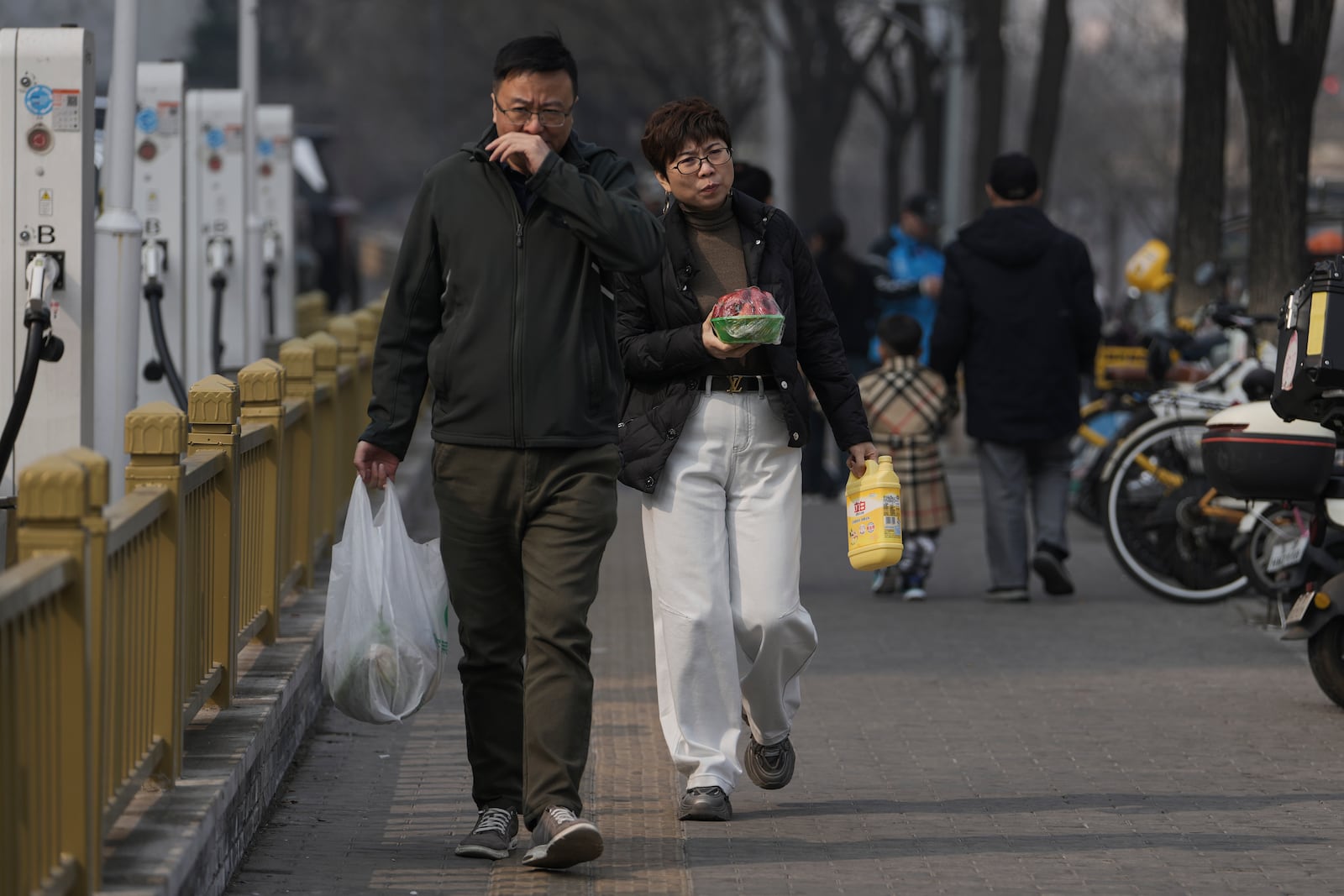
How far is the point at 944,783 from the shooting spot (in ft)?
21.9

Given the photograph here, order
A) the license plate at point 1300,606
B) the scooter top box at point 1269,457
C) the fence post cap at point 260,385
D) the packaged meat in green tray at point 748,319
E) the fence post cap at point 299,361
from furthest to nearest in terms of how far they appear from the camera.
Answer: the fence post cap at point 299,361
the scooter top box at point 1269,457
the license plate at point 1300,606
the fence post cap at point 260,385
the packaged meat in green tray at point 748,319

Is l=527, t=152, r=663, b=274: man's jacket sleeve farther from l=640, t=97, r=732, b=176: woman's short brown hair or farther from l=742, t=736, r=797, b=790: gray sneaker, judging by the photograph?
l=742, t=736, r=797, b=790: gray sneaker

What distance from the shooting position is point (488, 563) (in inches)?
217

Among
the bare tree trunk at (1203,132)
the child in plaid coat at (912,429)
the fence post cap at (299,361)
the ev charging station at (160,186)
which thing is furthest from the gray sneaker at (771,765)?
the bare tree trunk at (1203,132)

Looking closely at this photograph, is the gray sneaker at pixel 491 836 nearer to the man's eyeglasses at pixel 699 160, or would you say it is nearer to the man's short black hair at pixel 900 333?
the man's eyeglasses at pixel 699 160

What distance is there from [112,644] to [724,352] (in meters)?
1.79

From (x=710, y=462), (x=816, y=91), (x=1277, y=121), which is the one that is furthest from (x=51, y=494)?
(x=816, y=91)

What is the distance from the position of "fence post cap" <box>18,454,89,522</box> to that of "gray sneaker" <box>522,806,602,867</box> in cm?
152

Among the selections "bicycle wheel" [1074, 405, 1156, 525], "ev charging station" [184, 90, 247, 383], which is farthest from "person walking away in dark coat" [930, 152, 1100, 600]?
"ev charging station" [184, 90, 247, 383]

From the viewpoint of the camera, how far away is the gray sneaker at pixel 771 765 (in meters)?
6.16

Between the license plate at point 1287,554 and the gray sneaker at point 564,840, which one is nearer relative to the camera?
the gray sneaker at point 564,840

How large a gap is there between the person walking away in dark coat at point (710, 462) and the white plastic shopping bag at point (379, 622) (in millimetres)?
638

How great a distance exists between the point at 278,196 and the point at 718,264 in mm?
13455

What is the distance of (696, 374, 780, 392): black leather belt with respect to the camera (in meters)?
6.00
